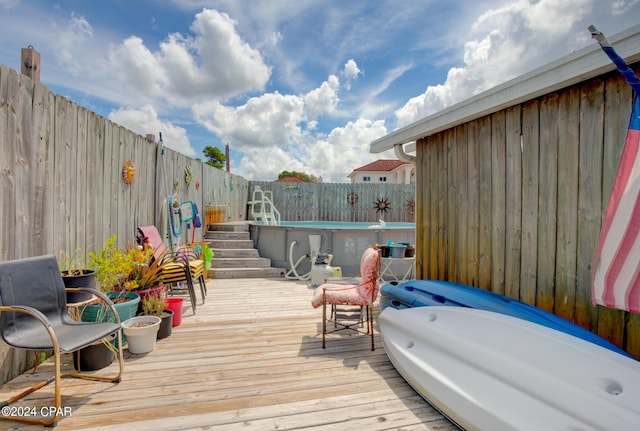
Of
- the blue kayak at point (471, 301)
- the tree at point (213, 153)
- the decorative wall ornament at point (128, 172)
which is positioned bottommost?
the blue kayak at point (471, 301)

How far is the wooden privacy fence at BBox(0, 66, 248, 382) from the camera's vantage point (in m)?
2.11

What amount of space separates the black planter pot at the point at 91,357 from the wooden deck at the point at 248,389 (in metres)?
0.16

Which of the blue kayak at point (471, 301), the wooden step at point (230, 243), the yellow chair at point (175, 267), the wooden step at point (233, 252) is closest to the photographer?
the blue kayak at point (471, 301)

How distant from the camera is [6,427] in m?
1.67

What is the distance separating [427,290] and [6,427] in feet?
9.91

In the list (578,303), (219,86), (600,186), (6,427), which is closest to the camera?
(6,427)

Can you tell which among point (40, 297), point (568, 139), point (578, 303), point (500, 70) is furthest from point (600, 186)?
point (40, 297)

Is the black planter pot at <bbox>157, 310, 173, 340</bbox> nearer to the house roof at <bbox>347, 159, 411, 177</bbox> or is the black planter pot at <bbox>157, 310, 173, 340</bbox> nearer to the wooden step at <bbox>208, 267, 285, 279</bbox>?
the wooden step at <bbox>208, 267, 285, 279</bbox>

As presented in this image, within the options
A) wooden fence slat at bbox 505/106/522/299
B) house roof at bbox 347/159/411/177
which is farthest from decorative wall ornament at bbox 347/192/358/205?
house roof at bbox 347/159/411/177

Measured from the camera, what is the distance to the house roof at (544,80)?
1.58 m

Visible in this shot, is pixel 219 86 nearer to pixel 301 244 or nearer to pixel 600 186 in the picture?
pixel 301 244

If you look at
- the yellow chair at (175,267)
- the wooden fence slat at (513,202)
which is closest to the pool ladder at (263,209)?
the yellow chair at (175,267)

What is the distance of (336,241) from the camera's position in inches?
236

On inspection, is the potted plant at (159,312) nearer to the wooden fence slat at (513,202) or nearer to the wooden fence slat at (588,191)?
the wooden fence slat at (513,202)
